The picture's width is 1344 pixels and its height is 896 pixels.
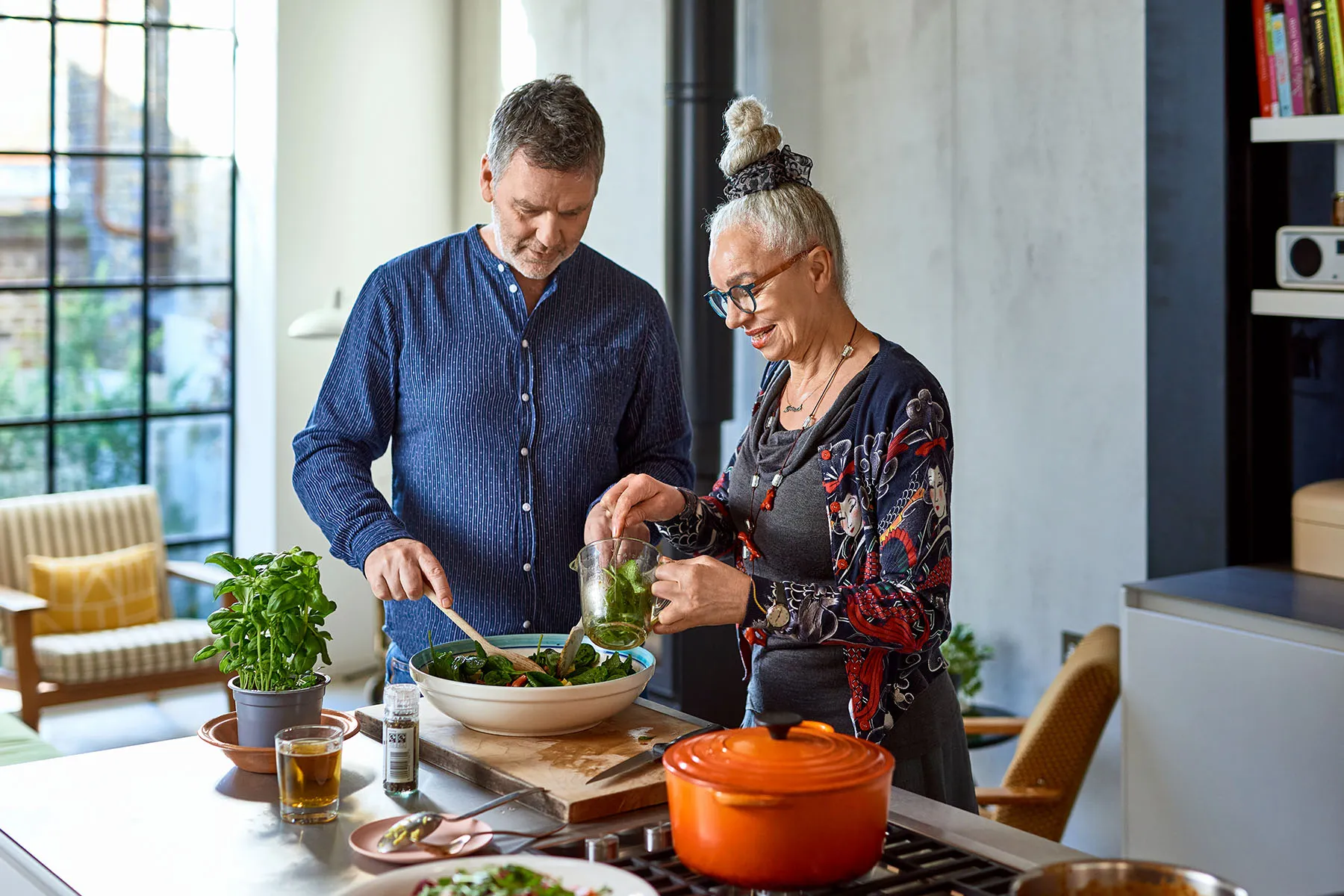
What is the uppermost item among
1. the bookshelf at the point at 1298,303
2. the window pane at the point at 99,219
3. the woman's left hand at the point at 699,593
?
the window pane at the point at 99,219

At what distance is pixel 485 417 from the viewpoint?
2285 mm

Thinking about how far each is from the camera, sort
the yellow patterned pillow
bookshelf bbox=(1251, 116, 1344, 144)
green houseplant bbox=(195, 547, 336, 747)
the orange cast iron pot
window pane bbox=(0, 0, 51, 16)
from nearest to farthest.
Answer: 1. the orange cast iron pot
2. green houseplant bbox=(195, 547, 336, 747)
3. bookshelf bbox=(1251, 116, 1344, 144)
4. the yellow patterned pillow
5. window pane bbox=(0, 0, 51, 16)

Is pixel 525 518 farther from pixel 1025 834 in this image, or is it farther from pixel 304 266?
pixel 304 266

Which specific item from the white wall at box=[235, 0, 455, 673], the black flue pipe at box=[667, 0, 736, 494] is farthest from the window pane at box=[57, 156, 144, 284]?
the black flue pipe at box=[667, 0, 736, 494]

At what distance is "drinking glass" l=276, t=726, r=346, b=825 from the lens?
1.55m

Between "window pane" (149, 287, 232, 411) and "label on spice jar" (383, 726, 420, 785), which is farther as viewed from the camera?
"window pane" (149, 287, 232, 411)

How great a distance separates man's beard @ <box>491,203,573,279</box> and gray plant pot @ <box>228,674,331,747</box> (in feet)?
2.72

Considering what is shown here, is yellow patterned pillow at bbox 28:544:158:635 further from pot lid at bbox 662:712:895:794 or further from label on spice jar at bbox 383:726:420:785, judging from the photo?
pot lid at bbox 662:712:895:794

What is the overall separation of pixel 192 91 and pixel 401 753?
5132mm

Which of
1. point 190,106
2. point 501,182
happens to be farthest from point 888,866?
point 190,106

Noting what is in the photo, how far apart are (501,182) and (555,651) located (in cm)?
75

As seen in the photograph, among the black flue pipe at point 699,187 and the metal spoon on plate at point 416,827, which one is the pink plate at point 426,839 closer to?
the metal spoon on plate at point 416,827

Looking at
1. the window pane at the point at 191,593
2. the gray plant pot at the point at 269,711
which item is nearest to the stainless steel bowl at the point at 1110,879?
the gray plant pot at the point at 269,711

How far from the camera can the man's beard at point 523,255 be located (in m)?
2.23
